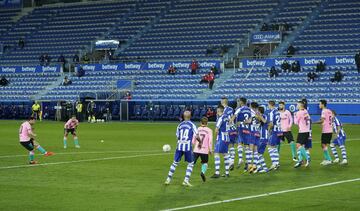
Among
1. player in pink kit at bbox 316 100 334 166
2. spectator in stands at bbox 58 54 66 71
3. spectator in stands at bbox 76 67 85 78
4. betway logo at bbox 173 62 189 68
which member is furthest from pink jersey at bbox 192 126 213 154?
spectator in stands at bbox 58 54 66 71

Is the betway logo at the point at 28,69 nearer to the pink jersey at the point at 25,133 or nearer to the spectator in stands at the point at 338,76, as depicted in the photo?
the spectator in stands at the point at 338,76

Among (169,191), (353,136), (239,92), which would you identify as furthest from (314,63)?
(169,191)

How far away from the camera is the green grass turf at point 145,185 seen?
1648 cm

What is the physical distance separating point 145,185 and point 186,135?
1.74m

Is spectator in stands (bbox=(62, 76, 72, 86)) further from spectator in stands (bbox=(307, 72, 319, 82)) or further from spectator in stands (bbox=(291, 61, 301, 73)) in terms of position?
spectator in stands (bbox=(307, 72, 319, 82))

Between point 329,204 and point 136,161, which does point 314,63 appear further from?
point 329,204

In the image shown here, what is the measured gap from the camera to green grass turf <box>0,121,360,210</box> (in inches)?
649

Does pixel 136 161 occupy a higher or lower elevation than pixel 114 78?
lower

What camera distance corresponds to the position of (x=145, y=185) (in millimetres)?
19984

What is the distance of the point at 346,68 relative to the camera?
55.9 m

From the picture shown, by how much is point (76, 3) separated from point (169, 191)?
2545 inches

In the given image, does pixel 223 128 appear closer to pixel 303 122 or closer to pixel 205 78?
pixel 303 122

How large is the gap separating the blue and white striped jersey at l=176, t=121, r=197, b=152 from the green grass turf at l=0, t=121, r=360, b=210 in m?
1.06

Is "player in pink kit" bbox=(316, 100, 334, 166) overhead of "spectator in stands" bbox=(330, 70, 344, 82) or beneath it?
beneath
